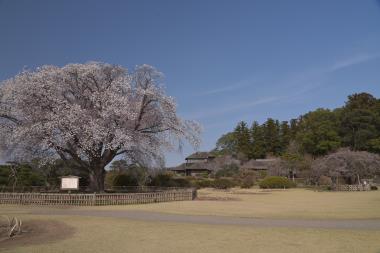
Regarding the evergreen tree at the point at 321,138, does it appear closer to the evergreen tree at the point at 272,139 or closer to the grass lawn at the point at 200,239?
the evergreen tree at the point at 272,139

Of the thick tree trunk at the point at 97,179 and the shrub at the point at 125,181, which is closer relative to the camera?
the thick tree trunk at the point at 97,179

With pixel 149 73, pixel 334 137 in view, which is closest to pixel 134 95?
pixel 149 73

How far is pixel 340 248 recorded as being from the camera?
30.0 feet

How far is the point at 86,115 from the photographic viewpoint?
982 inches

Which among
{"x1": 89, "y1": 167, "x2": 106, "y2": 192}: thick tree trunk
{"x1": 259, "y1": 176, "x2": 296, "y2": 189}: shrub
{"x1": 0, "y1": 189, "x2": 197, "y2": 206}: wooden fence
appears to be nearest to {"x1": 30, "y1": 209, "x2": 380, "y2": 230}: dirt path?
{"x1": 0, "y1": 189, "x2": 197, "y2": 206}: wooden fence

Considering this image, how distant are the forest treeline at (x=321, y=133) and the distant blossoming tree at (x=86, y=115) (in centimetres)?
4402

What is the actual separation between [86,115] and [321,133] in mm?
49523

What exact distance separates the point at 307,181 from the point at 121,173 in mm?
29482

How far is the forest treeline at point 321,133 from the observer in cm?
6412

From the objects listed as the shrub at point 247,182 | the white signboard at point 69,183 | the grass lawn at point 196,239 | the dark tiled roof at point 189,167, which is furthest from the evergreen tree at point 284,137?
the grass lawn at point 196,239

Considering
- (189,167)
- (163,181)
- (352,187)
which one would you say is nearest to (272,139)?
(189,167)

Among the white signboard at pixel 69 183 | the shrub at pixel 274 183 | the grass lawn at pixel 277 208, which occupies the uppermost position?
the white signboard at pixel 69 183

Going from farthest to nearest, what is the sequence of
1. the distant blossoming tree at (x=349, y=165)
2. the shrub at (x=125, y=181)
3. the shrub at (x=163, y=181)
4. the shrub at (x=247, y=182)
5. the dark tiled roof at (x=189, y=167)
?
the dark tiled roof at (x=189, y=167), the shrub at (x=247, y=182), the distant blossoming tree at (x=349, y=165), the shrub at (x=163, y=181), the shrub at (x=125, y=181)

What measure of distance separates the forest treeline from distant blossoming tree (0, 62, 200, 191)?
44017 millimetres
